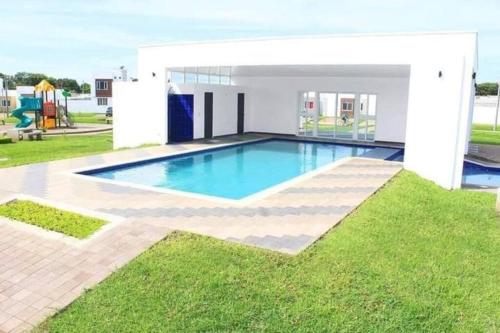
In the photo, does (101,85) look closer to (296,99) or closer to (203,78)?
(203,78)

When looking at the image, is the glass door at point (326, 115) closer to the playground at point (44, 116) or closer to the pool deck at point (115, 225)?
the pool deck at point (115, 225)

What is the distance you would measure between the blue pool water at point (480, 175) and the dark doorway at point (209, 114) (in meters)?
11.2

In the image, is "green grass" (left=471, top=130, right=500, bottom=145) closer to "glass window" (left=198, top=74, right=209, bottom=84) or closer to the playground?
"glass window" (left=198, top=74, right=209, bottom=84)

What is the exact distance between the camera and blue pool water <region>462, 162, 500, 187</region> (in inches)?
524

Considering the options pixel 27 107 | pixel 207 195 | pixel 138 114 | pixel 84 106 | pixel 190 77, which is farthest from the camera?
pixel 84 106

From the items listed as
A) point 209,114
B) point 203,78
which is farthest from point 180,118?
point 203,78

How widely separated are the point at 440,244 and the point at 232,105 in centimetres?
1649

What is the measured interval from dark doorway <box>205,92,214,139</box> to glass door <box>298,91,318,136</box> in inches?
202

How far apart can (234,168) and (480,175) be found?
8631 millimetres

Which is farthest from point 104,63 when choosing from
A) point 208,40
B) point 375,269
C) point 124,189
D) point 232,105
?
point 375,269

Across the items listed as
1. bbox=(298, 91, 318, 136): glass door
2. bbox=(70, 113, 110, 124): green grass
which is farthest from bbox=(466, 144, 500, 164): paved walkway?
bbox=(70, 113, 110, 124): green grass

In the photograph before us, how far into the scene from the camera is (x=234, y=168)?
46.9 feet

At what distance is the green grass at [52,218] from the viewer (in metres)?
6.78

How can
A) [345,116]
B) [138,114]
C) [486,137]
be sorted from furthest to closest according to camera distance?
[486,137] → [345,116] → [138,114]
